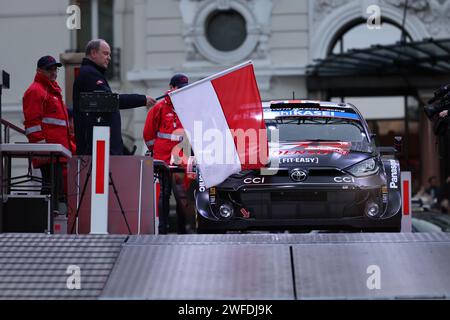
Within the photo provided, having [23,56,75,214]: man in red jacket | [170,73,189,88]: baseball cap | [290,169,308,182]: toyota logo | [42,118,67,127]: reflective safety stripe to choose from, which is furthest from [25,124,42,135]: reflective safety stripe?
[290,169,308,182]: toyota logo

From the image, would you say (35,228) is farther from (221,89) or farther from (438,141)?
(438,141)

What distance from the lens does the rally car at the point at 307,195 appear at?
1039 centimetres

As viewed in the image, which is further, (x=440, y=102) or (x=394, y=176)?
(x=394, y=176)

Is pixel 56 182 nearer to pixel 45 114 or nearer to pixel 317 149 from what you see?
A: pixel 45 114

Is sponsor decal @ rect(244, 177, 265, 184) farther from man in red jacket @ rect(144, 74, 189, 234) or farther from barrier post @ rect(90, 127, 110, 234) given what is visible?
barrier post @ rect(90, 127, 110, 234)

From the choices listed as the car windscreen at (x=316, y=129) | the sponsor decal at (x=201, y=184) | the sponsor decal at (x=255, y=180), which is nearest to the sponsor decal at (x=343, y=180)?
the sponsor decal at (x=255, y=180)

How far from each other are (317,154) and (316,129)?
38.5 inches

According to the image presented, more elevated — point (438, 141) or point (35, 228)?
point (438, 141)

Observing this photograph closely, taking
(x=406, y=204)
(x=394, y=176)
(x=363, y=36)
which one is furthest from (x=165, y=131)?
(x=363, y=36)

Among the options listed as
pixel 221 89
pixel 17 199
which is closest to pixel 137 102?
pixel 221 89

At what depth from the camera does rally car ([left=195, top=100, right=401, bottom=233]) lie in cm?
1039

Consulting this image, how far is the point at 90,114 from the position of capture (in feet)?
33.4

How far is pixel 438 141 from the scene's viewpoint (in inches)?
436
